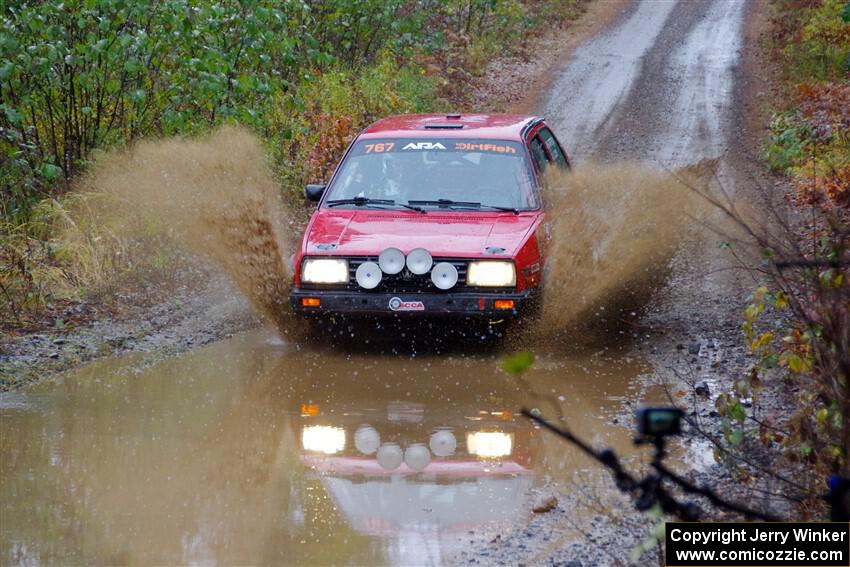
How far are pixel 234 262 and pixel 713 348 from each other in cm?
382

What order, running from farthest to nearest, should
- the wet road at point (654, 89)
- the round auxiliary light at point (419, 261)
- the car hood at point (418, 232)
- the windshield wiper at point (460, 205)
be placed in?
the wet road at point (654, 89) < the windshield wiper at point (460, 205) < the car hood at point (418, 232) < the round auxiliary light at point (419, 261)

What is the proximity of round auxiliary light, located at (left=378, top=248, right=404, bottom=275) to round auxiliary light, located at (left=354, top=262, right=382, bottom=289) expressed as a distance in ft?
0.16

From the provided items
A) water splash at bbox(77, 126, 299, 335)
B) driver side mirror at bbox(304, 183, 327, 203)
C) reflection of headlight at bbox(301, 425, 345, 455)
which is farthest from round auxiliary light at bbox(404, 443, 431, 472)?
driver side mirror at bbox(304, 183, 327, 203)

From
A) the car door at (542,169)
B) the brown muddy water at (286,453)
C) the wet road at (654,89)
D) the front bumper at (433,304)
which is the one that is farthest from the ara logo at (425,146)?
the wet road at (654,89)

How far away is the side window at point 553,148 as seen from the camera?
10586 millimetres

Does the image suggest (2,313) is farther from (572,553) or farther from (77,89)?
(572,553)

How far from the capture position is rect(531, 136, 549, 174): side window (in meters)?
9.75

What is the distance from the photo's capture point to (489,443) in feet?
22.0

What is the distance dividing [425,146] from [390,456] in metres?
3.71

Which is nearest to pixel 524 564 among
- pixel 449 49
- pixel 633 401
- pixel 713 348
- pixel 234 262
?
pixel 633 401

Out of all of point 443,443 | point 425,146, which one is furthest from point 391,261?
point 443,443

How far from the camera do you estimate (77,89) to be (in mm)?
12195

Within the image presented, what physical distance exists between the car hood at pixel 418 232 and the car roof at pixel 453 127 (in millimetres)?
933

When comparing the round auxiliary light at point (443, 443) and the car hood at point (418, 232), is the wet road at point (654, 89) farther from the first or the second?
the round auxiliary light at point (443, 443)
